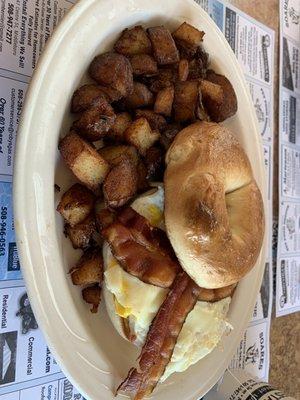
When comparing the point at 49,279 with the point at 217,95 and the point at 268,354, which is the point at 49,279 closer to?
the point at 217,95

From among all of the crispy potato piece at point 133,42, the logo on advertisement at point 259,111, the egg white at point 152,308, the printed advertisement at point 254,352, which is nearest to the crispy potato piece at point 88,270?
the egg white at point 152,308

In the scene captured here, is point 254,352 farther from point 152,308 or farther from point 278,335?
point 152,308

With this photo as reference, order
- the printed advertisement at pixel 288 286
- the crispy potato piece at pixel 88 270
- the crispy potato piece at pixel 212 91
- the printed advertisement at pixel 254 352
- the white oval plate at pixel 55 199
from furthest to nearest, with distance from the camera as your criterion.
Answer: the printed advertisement at pixel 288 286
the printed advertisement at pixel 254 352
the crispy potato piece at pixel 212 91
the crispy potato piece at pixel 88 270
the white oval plate at pixel 55 199

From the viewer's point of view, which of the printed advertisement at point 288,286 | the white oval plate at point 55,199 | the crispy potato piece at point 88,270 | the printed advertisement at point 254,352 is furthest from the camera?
the printed advertisement at point 288,286

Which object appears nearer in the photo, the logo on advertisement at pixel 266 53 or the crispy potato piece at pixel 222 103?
the crispy potato piece at pixel 222 103

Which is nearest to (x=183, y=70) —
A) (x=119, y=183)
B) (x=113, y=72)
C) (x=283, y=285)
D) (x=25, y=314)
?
(x=113, y=72)

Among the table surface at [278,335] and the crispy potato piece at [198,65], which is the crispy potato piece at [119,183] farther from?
the table surface at [278,335]

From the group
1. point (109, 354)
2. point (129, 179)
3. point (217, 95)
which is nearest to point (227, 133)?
point (217, 95)

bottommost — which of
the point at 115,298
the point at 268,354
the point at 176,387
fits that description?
the point at 268,354
